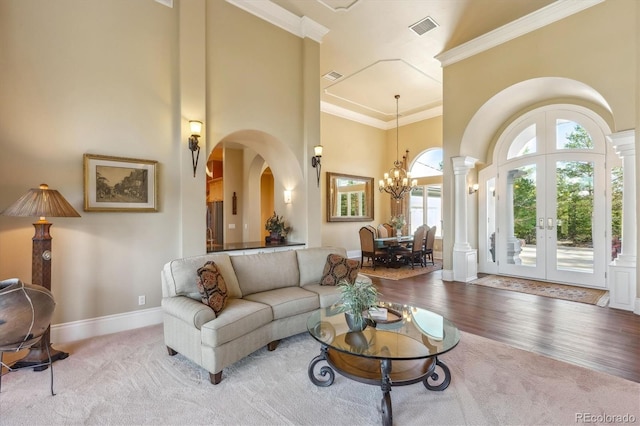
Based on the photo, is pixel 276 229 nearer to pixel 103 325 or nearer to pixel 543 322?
pixel 103 325

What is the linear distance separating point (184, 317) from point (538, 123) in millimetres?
7121

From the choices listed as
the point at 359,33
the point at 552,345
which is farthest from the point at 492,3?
the point at 552,345

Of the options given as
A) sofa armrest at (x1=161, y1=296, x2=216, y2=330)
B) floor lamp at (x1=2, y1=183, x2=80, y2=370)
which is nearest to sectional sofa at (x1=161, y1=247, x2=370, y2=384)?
sofa armrest at (x1=161, y1=296, x2=216, y2=330)

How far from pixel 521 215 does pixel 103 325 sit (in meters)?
7.52

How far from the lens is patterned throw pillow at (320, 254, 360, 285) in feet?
12.9

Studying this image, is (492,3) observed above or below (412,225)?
above

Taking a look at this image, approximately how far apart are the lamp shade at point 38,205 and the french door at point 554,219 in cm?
755

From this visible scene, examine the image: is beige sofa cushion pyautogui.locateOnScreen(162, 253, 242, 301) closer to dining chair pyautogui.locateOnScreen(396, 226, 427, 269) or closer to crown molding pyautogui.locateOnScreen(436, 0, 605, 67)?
dining chair pyautogui.locateOnScreen(396, 226, 427, 269)

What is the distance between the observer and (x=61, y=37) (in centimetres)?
343

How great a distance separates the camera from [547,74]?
506 centimetres

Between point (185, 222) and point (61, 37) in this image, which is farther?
point (185, 222)

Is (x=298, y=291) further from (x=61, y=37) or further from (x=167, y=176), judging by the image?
(x=61, y=37)

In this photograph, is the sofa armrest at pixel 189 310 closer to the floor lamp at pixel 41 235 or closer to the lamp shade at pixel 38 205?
the floor lamp at pixel 41 235

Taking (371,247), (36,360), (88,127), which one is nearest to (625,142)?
(371,247)
